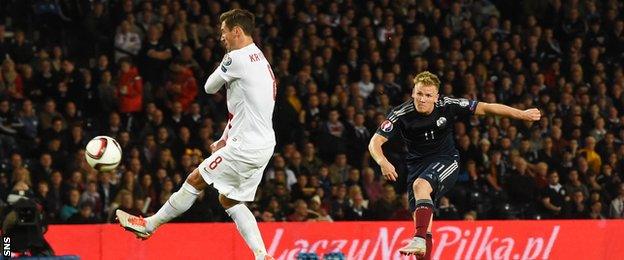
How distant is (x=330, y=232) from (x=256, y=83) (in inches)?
183

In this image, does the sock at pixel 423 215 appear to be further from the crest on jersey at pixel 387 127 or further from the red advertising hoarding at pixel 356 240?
the red advertising hoarding at pixel 356 240

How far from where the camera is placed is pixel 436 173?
35.7ft

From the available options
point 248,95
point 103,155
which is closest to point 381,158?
point 248,95

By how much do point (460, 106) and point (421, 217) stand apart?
1.07 metres

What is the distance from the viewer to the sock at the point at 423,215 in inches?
406

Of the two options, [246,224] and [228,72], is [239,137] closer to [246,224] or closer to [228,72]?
[228,72]

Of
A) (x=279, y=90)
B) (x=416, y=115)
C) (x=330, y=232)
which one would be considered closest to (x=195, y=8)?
(x=279, y=90)

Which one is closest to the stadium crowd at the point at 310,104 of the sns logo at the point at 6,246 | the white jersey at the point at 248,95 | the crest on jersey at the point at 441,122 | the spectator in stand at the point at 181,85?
the spectator in stand at the point at 181,85

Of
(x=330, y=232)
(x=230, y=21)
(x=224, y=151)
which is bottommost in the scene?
(x=330, y=232)

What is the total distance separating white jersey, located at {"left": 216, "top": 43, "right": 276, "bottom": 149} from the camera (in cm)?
932

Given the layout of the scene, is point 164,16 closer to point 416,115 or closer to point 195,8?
point 195,8

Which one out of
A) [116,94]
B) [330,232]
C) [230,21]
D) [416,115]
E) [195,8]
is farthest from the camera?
[195,8]

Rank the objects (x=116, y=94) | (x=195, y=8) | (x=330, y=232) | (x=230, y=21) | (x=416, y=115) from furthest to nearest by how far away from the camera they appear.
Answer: (x=195, y=8)
(x=116, y=94)
(x=330, y=232)
(x=416, y=115)
(x=230, y=21)

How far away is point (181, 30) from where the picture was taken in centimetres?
1786
